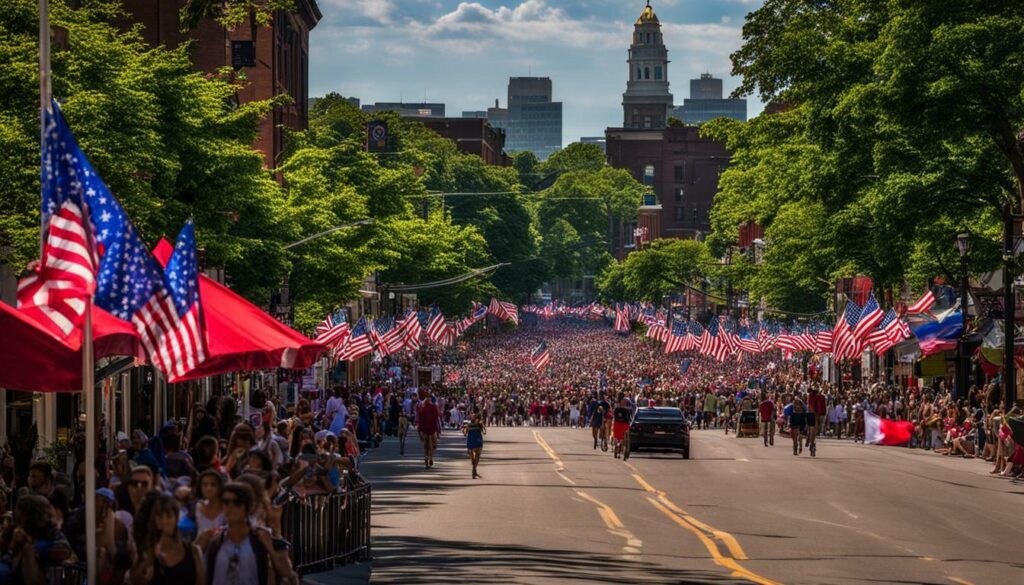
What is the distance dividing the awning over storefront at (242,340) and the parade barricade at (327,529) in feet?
4.99

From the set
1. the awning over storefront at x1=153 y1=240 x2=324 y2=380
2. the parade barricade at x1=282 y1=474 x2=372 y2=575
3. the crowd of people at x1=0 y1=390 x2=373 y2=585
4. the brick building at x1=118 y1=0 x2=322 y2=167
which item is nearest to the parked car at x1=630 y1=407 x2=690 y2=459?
the brick building at x1=118 y1=0 x2=322 y2=167

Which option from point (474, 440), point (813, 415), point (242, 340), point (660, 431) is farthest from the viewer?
point (813, 415)

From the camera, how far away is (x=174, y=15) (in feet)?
199

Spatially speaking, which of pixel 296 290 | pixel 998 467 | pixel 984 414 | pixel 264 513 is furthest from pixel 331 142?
pixel 264 513

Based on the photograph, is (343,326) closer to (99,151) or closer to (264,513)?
(99,151)

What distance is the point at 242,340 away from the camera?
65.7 feet

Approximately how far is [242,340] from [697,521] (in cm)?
958

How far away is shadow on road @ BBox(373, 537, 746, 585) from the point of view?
19484 millimetres

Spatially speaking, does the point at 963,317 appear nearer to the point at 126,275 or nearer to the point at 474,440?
the point at 474,440

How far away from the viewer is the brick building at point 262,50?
196 ft

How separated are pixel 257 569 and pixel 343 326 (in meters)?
45.0

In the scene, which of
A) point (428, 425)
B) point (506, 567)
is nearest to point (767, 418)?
point (428, 425)

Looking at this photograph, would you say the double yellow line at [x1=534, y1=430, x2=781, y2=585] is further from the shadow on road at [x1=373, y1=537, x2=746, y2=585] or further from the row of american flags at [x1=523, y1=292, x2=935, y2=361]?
the row of american flags at [x1=523, y1=292, x2=935, y2=361]

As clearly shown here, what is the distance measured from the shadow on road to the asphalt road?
0.03 meters
